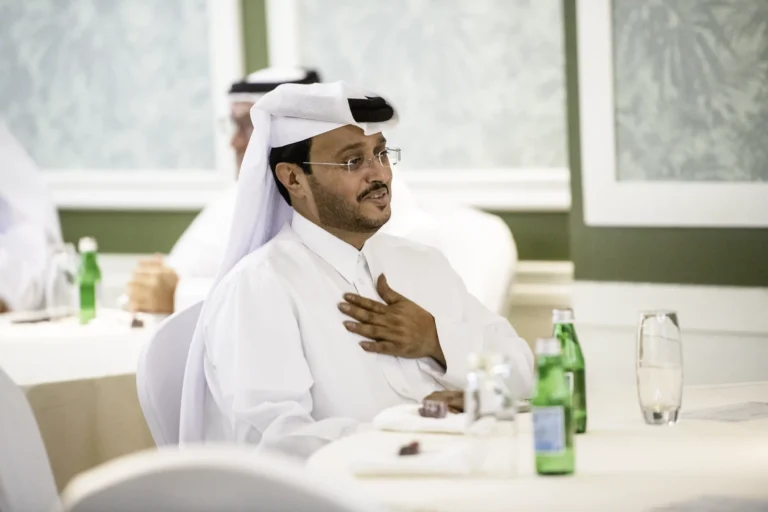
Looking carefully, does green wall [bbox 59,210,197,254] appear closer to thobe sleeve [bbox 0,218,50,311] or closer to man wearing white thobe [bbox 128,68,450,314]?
man wearing white thobe [bbox 128,68,450,314]

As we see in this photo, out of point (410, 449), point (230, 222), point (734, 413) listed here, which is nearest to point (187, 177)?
point (230, 222)

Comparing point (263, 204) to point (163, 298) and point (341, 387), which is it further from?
point (163, 298)

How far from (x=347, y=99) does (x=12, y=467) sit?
1021 millimetres

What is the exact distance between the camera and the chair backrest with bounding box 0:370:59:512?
215 centimetres

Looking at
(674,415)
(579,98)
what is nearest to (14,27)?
(579,98)

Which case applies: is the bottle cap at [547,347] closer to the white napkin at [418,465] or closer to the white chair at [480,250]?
the white napkin at [418,465]

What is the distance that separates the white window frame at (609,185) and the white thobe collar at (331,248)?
1.16 metres

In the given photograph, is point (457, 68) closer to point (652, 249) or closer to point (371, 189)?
point (652, 249)

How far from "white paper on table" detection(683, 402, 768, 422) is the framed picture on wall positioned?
3151 mm

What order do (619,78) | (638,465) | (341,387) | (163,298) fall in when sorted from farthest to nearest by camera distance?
1. (163,298)
2. (619,78)
3. (341,387)
4. (638,465)

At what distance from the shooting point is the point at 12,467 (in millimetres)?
2186

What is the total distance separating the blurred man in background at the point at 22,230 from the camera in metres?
4.16

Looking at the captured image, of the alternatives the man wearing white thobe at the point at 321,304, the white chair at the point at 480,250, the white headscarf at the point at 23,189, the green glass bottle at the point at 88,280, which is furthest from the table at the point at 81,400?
the white chair at the point at 480,250

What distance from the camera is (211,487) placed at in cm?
127
